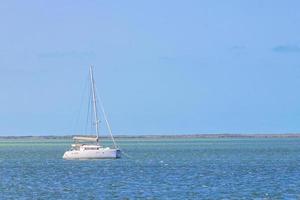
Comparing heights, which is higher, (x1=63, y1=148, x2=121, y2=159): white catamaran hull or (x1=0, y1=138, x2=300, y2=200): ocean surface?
(x1=63, y1=148, x2=121, y2=159): white catamaran hull

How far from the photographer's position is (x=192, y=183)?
75250mm

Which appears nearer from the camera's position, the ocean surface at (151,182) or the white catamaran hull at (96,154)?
the ocean surface at (151,182)

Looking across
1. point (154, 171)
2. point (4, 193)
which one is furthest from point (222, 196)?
point (154, 171)

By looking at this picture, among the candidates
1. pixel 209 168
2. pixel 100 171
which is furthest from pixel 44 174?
pixel 209 168

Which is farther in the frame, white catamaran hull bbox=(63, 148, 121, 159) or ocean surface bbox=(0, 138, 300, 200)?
white catamaran hull bbox=(63, 148, 121, 159)

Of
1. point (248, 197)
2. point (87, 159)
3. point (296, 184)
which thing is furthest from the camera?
point (87, 159)

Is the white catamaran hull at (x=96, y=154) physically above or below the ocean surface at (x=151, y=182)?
above

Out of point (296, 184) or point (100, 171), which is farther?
point (100, 171)

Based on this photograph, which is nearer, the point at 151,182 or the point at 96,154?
the point at 151,182

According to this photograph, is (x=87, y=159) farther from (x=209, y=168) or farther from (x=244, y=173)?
(x=244, y=173)

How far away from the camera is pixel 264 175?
85562mm

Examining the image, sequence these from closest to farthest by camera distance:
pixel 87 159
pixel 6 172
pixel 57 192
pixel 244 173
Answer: pixel 57 192 → pixel 244 173 → pixel 6 172 → pixel 87 159

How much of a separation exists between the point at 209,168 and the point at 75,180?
2208 cm

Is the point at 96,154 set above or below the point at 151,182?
above
